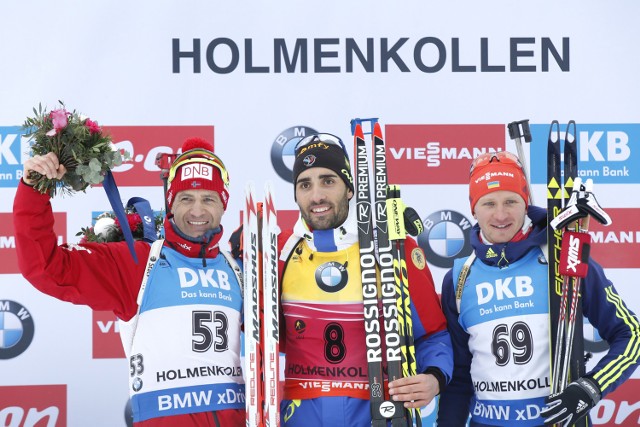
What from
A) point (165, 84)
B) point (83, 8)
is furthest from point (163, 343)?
point (83, 8)

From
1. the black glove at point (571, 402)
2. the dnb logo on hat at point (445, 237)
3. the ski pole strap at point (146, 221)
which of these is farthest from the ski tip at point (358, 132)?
the dnb logo on hat at point (445, 237)

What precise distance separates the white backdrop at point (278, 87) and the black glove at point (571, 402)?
69.8 inches

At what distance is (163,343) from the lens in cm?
292

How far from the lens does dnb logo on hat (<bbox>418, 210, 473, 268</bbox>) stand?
457 centimetres

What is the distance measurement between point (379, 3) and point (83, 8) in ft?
5.83

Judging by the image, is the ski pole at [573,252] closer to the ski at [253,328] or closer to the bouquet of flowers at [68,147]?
the ski at [253,328]

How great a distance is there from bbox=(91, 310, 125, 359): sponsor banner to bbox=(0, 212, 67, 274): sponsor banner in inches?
20.2

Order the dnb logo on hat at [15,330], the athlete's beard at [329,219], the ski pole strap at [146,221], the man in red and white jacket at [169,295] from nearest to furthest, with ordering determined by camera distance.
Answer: the man in red and white jacket at [169,295], the athlete's beard at [329,219], the ski pole strap at [146,221], the dnb logo on hat at [15,330]

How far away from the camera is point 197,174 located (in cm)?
310

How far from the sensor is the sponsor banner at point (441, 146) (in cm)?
456

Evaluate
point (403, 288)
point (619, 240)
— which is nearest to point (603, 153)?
point (619, 240)

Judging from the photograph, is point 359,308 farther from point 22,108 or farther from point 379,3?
point 22,108

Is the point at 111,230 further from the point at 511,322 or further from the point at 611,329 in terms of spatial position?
the point at 611,329

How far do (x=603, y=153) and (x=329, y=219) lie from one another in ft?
7.62
